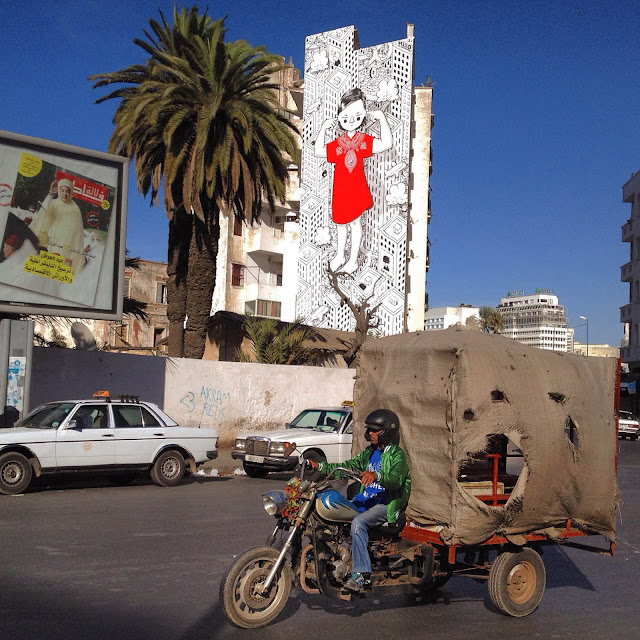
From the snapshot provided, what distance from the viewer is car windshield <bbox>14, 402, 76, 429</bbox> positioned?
47.9 feet

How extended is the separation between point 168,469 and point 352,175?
4296 cm

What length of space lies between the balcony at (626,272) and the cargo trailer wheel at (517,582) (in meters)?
69.3

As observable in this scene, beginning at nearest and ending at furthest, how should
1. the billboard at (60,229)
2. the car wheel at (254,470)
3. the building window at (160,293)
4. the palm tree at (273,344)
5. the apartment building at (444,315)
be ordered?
the car wheel at (254,470) → the billboard at (60,229) → the palm tree at (273,344) → the building window at (160,293) → the apartment building at (444,315)

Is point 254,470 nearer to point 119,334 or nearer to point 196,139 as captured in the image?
point 196,139

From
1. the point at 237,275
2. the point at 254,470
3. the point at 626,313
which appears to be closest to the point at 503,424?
the point at 254,470

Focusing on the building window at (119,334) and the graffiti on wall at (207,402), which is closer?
the graffiti on wall at (207,402)

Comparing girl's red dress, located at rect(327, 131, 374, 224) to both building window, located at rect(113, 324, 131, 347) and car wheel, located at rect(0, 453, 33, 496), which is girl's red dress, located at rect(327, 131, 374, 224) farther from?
car wheel, located at rect(0, 453, 33, 496)

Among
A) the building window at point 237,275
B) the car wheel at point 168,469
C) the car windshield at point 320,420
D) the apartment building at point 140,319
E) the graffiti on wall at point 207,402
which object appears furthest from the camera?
the building window at point 237,275

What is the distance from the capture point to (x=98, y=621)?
6.24 metres

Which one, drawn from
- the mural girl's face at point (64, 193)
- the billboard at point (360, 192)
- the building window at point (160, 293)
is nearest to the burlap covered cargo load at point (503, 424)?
the mural girl's face at point (64, 193)

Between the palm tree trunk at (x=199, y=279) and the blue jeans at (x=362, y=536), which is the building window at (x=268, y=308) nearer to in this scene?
the palm tree trunk at (x=199, y=279)

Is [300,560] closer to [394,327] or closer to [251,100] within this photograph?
[251,100]

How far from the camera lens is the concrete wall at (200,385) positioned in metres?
20.2

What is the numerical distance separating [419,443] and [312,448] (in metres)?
10.0
